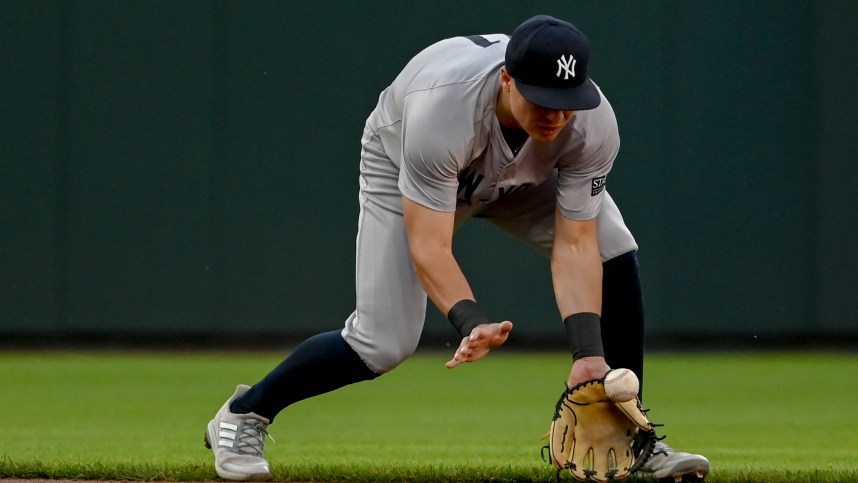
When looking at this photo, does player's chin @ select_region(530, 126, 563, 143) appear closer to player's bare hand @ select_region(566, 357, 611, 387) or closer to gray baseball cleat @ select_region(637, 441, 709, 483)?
player's bare hand @ select_region(566, 357, 611, 387)

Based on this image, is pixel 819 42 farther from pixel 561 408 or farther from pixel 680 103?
pixel 561 408

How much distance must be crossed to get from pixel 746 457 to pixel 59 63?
492 cm

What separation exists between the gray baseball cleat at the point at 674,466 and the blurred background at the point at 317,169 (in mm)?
4048

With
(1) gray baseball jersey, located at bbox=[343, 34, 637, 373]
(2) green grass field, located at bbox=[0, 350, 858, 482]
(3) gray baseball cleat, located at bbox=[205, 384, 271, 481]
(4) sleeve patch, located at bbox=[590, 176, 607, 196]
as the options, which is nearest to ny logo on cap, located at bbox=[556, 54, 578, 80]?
(1) gray baseball jersey, located at bbox=[343, 34, 637, 373]

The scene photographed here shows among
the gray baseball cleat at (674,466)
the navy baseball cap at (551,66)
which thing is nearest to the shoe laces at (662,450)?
the gray baseball cleat at (674,466)

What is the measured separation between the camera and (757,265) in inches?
298

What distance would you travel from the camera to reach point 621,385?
10.1 ft

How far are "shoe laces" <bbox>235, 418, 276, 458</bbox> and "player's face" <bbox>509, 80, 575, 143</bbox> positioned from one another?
1204mm

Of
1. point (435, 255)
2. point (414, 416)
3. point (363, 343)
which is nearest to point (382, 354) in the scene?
point (363, 343)

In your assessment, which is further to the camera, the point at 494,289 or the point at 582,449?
the point at 494,289

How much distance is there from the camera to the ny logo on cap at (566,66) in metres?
2.94

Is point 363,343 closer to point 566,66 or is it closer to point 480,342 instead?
point 480,342

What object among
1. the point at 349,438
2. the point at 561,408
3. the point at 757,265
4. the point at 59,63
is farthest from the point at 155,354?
the point at 561,408

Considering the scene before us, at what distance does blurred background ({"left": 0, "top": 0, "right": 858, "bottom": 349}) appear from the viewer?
24.7 ft
